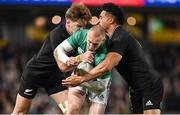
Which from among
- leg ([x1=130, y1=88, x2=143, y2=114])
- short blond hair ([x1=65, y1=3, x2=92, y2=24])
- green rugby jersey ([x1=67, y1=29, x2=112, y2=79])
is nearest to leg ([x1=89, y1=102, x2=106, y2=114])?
leg ([x1=130, y1=88, x2=143, y2=114])

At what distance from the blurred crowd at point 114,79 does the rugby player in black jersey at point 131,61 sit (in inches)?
182

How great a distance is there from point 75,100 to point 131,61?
2.80 feet

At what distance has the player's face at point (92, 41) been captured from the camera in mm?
7977

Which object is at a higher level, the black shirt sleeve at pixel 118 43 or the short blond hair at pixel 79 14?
the short blond hair at pixel 79 14

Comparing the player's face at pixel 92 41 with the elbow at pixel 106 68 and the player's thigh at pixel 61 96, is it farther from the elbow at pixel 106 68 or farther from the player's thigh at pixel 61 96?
the player's thigh at pixel 61 96

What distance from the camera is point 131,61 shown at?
8445 millimetres

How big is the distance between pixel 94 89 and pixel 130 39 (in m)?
0.77

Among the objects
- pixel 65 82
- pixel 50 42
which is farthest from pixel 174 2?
pixel 65 82

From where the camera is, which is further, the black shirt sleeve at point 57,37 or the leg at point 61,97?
the leg at point 61,97

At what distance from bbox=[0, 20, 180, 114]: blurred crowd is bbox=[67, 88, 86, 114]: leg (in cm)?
443

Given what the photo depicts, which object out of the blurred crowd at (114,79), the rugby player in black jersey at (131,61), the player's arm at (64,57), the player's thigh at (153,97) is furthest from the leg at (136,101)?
the blurred crowd at (114,79)

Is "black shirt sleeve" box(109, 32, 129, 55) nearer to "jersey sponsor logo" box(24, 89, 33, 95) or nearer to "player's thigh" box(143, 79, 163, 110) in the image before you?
"player's thigh" box(143, 79, 163, 110)

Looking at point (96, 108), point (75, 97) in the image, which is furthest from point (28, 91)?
point (96, 108)

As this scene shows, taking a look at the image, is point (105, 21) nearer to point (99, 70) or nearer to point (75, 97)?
point (99, 70)
